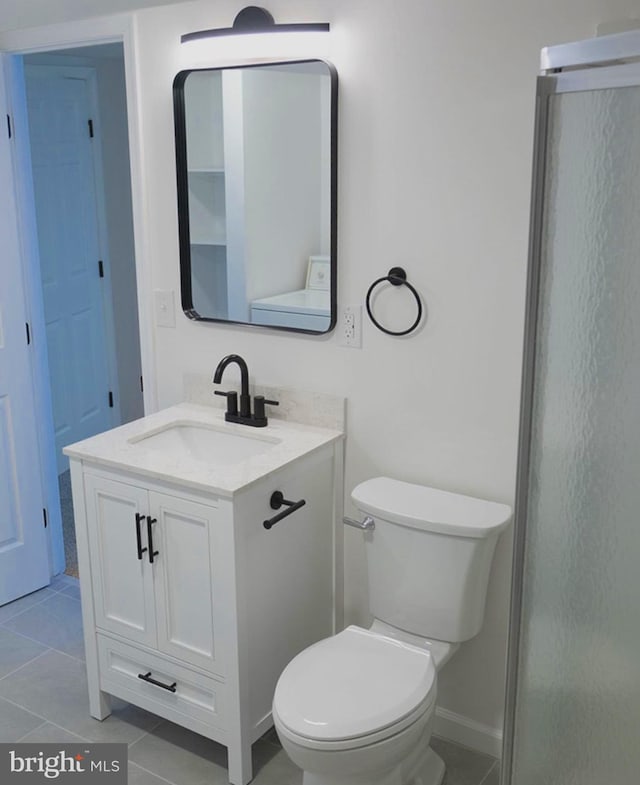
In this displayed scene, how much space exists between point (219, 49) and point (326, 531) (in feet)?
4.75

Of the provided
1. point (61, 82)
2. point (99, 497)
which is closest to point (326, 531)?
point (99, 497)

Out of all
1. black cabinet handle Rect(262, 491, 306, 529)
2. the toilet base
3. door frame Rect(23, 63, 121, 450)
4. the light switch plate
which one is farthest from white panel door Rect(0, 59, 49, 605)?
the toilet base

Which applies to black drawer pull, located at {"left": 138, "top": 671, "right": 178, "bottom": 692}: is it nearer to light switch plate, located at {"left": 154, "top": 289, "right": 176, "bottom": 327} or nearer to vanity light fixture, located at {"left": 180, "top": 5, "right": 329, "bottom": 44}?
light switch plate, located at {"left": 154, "top": 289, "right": 176, "bottom": 327}

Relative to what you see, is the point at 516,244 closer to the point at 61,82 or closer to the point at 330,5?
the point at 330,5

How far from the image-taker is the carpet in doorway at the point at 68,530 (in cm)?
359

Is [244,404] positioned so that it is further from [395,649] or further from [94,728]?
[94,728]

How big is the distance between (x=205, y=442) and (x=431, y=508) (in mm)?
808

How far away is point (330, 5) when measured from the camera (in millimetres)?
2344

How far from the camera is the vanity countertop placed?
2.26 m

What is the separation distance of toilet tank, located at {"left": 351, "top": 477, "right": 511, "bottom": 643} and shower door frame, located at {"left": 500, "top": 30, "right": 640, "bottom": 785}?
1.93 ft

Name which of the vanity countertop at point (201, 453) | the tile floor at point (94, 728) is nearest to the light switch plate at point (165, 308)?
the vanity countertop at point (201, 453)

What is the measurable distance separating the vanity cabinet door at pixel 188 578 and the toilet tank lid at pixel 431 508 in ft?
1.40

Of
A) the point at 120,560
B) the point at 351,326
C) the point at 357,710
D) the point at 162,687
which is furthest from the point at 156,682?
the point at 351,326

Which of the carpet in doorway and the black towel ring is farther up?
the black towel ring
